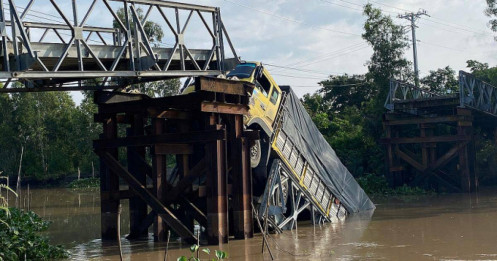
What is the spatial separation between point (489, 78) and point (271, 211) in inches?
997

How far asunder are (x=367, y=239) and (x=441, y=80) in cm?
3224

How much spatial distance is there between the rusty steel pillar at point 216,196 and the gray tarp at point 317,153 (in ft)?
14.6

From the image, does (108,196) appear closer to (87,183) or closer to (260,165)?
(260,165)

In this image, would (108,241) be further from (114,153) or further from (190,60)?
(190,60)

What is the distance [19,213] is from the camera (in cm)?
1561

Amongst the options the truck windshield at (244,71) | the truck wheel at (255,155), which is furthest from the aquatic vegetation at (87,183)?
the truck wheel at (255,155)

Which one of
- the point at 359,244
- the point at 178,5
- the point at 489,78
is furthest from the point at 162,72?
the point at 489,78

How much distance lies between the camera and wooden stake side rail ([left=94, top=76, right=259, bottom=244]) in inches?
599

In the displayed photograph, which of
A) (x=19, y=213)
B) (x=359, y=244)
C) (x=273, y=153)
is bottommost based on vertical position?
(x=359, y=244)

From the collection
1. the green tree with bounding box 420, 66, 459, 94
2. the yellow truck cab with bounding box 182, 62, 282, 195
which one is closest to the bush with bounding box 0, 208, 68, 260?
the yellow truck cab with bounding box 182, 62, 282, 195

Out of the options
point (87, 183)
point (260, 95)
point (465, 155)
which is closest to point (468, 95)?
point (465, 155)

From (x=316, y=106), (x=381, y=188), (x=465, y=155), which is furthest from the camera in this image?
(x=316, y=106)

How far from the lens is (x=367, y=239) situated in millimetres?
16453

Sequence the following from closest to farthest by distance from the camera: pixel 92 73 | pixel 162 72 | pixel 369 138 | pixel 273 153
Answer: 1. pixel 92 73
2. pixel 162 72
3. pixel 273 153
4. pixel 369 138
